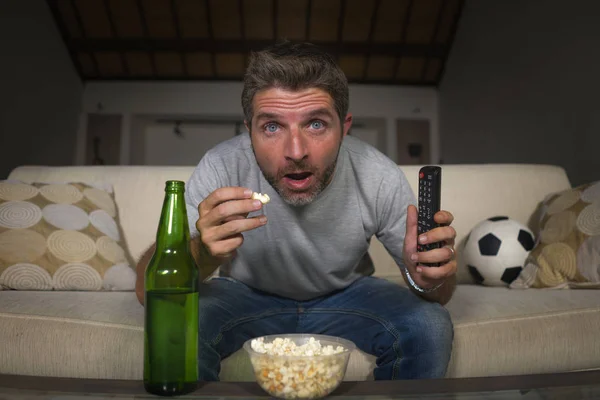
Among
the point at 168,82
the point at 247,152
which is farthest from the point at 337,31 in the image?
the point at 247,152

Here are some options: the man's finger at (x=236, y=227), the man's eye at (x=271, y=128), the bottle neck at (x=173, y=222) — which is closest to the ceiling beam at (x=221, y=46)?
the man's eye at (x=271, y=128)

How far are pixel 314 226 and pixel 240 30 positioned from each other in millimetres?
5355

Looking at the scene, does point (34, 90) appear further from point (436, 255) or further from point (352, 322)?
point (436, 255)

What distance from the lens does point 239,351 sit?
3.88ft

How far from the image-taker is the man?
1.05 meters

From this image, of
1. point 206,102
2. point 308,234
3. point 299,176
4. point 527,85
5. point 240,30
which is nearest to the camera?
point 299,176

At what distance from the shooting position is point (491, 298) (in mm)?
1438

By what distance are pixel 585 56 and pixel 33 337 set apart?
331 centimetres

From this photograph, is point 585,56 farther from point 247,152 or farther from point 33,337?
point 33,337

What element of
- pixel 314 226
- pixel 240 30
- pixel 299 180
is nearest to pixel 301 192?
pixel 299 180

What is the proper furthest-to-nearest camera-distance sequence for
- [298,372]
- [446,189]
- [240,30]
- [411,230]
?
[240,30] < [446,189] < [411,230] < [298,372]

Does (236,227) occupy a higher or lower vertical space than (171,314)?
higher

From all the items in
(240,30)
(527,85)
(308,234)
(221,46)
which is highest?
(240,30)

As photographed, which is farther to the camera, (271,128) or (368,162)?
(368,162)
